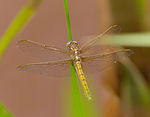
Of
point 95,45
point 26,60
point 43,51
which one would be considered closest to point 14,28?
point 43,51

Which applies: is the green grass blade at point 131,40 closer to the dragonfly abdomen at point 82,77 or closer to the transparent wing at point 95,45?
the transparent wing at point 95,45

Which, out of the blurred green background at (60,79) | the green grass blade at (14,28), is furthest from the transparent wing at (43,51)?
the blurred green background at (60,79)

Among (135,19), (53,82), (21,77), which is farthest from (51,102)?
(135,19)

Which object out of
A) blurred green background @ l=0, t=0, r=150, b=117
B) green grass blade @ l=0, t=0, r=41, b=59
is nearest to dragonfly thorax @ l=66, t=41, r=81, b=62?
green grass blade @ l=0, t=0, r=41, b=59

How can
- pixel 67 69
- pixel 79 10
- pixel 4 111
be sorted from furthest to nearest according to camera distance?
pixel 79 10 → pixel 67 69 → pixel 4 111

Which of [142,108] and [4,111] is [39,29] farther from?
[4,111]

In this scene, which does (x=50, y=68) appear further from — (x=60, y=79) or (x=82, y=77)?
(x=60, y=79)
